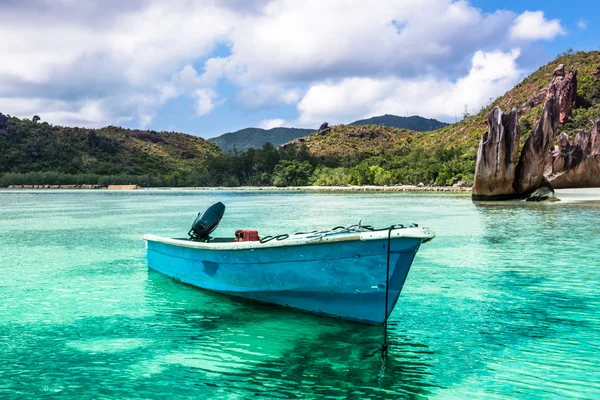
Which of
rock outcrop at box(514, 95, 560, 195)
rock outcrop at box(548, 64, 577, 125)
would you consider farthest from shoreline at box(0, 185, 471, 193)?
rock outcrop at box(514, 95, 560, 195)

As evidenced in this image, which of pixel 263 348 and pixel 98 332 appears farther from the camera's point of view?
pixel 98 332

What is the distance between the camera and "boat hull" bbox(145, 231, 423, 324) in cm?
760

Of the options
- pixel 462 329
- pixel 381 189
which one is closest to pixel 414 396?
pixel 462 329

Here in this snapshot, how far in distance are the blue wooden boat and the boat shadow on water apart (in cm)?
35

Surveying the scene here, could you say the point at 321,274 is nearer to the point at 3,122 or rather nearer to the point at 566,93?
the point at 566,93

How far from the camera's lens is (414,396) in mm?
5980

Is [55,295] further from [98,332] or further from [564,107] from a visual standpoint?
[564,107]

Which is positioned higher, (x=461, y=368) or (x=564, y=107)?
(x=564, y=107)

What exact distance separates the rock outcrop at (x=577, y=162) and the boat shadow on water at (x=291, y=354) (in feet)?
158

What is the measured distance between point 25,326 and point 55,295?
2656 mm

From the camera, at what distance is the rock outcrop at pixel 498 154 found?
134 feet

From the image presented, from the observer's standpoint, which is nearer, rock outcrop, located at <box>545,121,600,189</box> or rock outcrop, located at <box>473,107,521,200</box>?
rock outcrop, located at <box>473,107,521,200</box>

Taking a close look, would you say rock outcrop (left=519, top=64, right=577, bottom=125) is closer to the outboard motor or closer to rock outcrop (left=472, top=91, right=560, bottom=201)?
rock outcrop (left=472, top=91, right=560, bottom=201)

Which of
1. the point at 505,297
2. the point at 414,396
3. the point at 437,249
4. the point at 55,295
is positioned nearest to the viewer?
the point at 414,396
